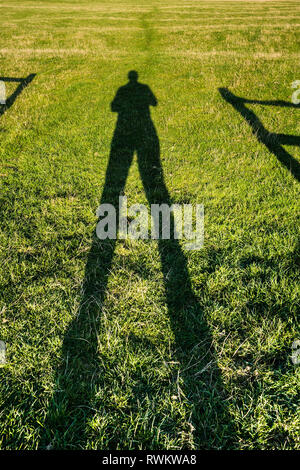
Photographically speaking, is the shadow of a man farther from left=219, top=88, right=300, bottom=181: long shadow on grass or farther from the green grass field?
left=219, top=88, right=300, bottom=181: long shadow on grass

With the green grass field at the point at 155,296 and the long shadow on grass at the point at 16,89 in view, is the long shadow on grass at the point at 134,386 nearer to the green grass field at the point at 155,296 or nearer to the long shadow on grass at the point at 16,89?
the green grass field at the point at 155,296

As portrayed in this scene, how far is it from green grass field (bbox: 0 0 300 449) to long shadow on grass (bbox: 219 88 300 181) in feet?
0.13

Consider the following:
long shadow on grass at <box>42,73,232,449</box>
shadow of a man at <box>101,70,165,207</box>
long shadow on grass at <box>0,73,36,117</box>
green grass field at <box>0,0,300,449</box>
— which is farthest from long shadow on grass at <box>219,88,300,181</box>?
long shadow on grass at <box>0,73,36,117</box>

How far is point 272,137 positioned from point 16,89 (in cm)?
782

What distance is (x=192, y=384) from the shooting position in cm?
195

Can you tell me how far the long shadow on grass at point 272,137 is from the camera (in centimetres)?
432

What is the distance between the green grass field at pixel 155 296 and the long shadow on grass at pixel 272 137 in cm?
4

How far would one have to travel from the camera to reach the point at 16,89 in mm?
7977

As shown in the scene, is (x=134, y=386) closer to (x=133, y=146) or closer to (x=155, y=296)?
(x=155, y=296)

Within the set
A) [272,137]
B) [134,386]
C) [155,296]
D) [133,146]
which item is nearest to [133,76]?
[133,146]

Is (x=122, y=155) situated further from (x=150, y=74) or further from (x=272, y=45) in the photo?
(x=272, y=45)

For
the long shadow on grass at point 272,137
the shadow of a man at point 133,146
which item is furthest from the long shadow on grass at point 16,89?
the long shadow on grass at point 272,137

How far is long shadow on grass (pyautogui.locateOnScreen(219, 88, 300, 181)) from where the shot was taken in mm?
4320

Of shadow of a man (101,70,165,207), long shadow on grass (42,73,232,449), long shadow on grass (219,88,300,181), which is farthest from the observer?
long shadow on grass (219,88,300,181)
